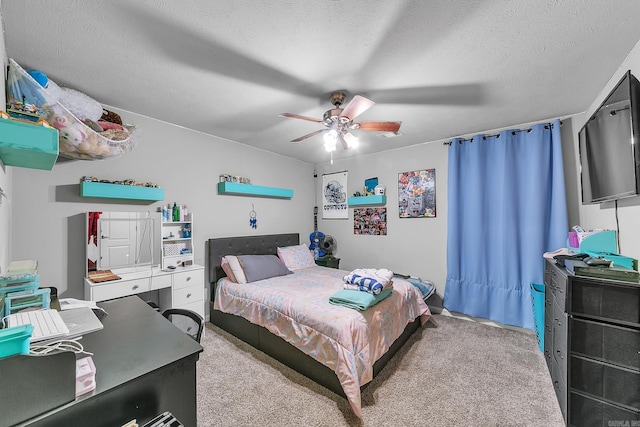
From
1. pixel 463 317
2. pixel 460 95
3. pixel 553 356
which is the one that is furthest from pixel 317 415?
pixel 460 95

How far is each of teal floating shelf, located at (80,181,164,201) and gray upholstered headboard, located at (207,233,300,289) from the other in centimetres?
91

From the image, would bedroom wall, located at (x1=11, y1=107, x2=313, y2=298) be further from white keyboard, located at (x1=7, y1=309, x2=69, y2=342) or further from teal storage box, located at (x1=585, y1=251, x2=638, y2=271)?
teal storage box, located at (x1=585, y1=251, x2=638, y2=271)

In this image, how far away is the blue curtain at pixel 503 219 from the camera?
2871mm

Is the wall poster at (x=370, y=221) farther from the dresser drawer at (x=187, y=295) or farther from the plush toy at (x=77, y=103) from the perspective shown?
the plush toy at (x=77, y=103)

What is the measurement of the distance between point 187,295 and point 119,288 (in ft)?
2.11

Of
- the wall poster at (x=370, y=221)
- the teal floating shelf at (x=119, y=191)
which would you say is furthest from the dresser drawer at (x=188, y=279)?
the wall poster at (x=370, y=221)

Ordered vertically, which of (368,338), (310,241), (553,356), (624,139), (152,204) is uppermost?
(624,139)

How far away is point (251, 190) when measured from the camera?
12.3 feet

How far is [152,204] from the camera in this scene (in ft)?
9.57

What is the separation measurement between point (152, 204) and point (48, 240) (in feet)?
2.90

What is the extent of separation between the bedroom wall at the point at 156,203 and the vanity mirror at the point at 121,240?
0.09 meters

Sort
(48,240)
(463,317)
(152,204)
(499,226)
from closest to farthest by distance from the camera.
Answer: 1. (48,240)
2. (152,204)
3. (499,226)
4. (463,317)

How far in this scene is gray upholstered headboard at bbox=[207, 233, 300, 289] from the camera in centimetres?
335

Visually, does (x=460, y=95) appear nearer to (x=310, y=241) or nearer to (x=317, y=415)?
(x=317, y=415)
